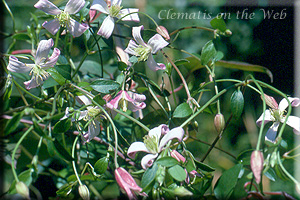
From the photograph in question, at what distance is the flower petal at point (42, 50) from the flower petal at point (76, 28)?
4 centimetres

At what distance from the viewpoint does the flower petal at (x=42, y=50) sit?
0.35 meters

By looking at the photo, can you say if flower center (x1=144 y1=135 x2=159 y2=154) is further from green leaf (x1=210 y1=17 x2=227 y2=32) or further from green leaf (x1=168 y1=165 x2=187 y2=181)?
green leaf (x1=210 y1=17 x2=227 y2=32)

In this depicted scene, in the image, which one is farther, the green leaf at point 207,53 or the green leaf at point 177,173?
the green leaf at point 207,53

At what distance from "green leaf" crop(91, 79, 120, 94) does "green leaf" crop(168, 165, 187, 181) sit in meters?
0.12

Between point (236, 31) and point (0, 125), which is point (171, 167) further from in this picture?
point (236, 31)

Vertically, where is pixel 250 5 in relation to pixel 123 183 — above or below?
above

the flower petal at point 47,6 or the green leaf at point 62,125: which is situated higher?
the flower petal at point 47,6

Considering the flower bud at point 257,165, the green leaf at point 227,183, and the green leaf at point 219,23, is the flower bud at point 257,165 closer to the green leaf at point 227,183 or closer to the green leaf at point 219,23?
the green leaf at point 227,183

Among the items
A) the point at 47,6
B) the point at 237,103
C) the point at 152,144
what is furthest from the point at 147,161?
the point at 47,6

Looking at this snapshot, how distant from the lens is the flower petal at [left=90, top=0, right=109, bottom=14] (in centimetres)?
37

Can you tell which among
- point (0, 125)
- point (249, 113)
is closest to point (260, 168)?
point (0, 125)

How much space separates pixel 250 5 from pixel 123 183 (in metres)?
0.70

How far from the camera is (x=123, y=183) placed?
297 mm

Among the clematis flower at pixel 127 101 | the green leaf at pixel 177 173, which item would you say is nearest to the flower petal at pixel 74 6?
the clematis flower at pixel 127 101
